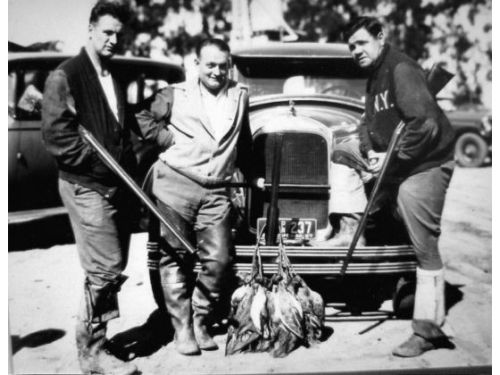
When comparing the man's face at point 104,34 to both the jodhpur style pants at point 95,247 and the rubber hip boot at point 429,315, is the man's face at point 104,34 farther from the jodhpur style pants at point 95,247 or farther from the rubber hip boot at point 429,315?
the rubber hip boot at point 429,315

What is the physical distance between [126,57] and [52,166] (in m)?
1.06

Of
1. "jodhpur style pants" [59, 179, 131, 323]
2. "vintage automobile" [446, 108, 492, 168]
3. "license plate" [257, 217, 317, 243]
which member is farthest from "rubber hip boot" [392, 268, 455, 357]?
"vintage automobile" [446, 108, 492, 168]

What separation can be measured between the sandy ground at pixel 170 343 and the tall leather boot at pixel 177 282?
118 millimetres

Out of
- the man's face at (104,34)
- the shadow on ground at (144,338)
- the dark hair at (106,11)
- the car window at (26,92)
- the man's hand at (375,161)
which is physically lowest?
the shadow on ground at (144,338)

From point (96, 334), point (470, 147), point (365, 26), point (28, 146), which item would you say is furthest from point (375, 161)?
point (470, 147)

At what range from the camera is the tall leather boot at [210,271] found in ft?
9.51

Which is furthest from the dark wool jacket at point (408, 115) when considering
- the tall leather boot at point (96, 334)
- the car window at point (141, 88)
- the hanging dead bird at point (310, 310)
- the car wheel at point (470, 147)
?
the car wheel at point (470, 147)

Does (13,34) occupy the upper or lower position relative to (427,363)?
upper

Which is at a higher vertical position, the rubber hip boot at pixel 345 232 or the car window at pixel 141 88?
the car window at pixel 141 88

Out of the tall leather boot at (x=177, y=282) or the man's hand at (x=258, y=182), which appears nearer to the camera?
the tall leather boot at (x=177, y=282)

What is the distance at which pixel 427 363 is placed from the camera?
9.84 feet

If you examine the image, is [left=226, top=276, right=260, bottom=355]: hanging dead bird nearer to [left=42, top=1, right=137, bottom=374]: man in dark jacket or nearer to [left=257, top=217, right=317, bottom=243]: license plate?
→ [left=257, top=217, right=317, bottom=243]: license plate
